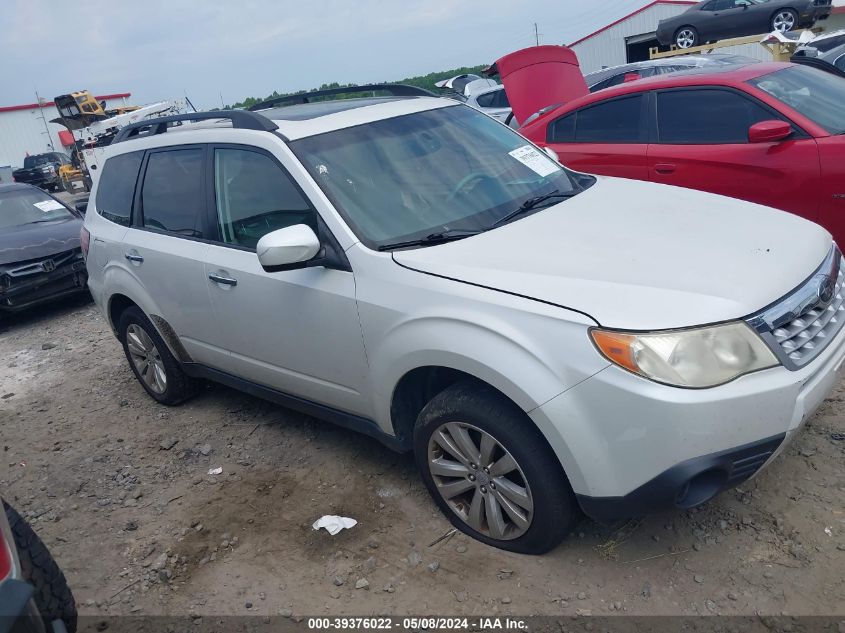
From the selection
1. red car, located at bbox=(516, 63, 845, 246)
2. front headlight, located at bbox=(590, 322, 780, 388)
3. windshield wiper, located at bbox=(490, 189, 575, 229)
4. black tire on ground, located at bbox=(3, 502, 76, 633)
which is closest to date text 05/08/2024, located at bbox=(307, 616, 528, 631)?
black tire on ground, located at bbox=(3, 502, 76, 633)

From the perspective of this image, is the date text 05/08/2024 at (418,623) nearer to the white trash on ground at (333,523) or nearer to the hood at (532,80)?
the white trash on ground at (333,523)

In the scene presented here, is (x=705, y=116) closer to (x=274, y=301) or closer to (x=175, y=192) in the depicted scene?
(x=274, y=301)

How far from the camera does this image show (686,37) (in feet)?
62.1

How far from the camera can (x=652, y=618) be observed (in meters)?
2.56

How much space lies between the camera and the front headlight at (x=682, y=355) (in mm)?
2340

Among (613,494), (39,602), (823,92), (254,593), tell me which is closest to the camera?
(39,602)

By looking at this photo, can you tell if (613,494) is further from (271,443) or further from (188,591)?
(271,443)

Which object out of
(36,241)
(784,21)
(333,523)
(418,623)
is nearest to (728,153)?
(333,523)

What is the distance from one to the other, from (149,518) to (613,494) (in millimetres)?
2434

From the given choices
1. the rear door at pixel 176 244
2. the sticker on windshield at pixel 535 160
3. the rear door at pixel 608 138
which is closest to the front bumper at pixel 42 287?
the rear door at pixel 176 244

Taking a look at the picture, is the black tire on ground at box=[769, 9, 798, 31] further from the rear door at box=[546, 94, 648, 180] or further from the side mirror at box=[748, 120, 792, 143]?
the side mirror at box=[748, 120, 792, 143]

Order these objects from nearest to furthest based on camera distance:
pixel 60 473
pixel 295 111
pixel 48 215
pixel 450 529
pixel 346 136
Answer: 1. pixel 450 529
2. pixel 346 136
3. pixel 295 111
4. pixel 60 473
5. pixel 48 215

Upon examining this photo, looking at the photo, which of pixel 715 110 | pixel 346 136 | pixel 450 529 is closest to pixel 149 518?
pixel 450 529

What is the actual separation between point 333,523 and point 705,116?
12.9 ft
